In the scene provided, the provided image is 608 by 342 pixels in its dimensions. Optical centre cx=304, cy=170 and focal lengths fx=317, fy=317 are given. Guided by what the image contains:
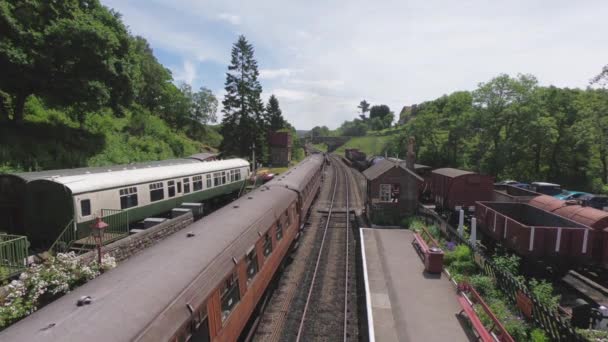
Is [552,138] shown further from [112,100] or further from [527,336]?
[112,100]

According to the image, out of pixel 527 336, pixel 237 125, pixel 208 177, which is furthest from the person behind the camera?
pixel 237 125

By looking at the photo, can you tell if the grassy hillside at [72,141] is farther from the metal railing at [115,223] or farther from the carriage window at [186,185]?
the carriage window at [186,185]

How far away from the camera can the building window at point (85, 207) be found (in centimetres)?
Result: 1234

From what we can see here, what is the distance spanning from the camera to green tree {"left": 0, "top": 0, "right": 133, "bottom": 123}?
17.5 metres

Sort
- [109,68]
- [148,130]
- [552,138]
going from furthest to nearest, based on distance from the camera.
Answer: [148,130] < [552,138] < [109,68]

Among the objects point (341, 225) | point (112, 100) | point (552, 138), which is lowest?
point (341, 225)

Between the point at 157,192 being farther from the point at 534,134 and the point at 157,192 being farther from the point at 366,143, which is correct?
the point at 366,143

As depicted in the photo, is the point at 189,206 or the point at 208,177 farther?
the point at 208,177

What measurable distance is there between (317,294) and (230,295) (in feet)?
17.5

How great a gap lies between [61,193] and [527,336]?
52.1 ft

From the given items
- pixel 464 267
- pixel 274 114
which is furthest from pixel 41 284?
pixel 274 114

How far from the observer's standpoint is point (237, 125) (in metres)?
44.2

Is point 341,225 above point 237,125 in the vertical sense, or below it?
below

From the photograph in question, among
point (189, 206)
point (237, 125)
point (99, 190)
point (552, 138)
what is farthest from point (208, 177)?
point (552, 138)
